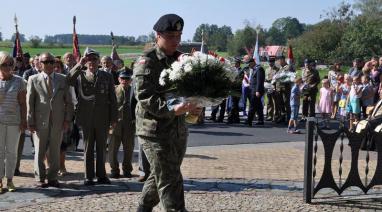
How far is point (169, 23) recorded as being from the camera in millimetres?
5031

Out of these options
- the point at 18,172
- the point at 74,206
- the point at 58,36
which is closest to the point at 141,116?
the point at 74,206

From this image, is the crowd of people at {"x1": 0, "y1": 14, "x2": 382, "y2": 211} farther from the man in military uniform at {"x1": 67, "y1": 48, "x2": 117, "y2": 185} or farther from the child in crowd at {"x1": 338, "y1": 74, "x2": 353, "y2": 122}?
the child in crowd at {"x1": 338, "y1": 74, "x2": 353, "y2": 122}

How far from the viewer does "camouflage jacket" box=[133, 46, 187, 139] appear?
4949mm

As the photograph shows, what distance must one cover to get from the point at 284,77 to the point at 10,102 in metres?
9.96

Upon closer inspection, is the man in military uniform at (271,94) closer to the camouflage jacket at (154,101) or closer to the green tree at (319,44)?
the camouflage jacket at (154,101)

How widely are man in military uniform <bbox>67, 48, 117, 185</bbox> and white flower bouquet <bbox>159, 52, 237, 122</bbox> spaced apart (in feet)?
10.8

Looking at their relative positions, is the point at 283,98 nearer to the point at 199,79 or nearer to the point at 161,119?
the point at 161,119

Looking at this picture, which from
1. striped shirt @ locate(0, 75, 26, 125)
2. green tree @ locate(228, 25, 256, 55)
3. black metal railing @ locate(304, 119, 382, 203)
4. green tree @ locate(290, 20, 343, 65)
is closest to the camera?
black metal railing @ locate(304, 119, 382, 203)

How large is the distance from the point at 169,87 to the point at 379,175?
3.77 meters

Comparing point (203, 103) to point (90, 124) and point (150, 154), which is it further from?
point (90, 124)

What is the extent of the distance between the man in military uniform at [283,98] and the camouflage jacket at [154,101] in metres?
11.3

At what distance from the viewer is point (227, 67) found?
508cm

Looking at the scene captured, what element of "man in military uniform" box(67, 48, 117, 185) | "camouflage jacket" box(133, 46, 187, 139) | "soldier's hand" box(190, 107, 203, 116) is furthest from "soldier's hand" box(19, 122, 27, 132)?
"soldier's hand" box(190, 107, 203, 116)

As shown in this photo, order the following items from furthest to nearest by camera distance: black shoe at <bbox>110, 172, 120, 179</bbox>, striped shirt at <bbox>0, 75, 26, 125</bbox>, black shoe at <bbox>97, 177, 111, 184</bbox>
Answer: black shoe at <bbox>110, 172, 120, 179</bbox> → black shoe at <bbox>97, 177, 111, 184</bbox> → striped shirt at <bbox>0, 75, 26, 125</bbox>
